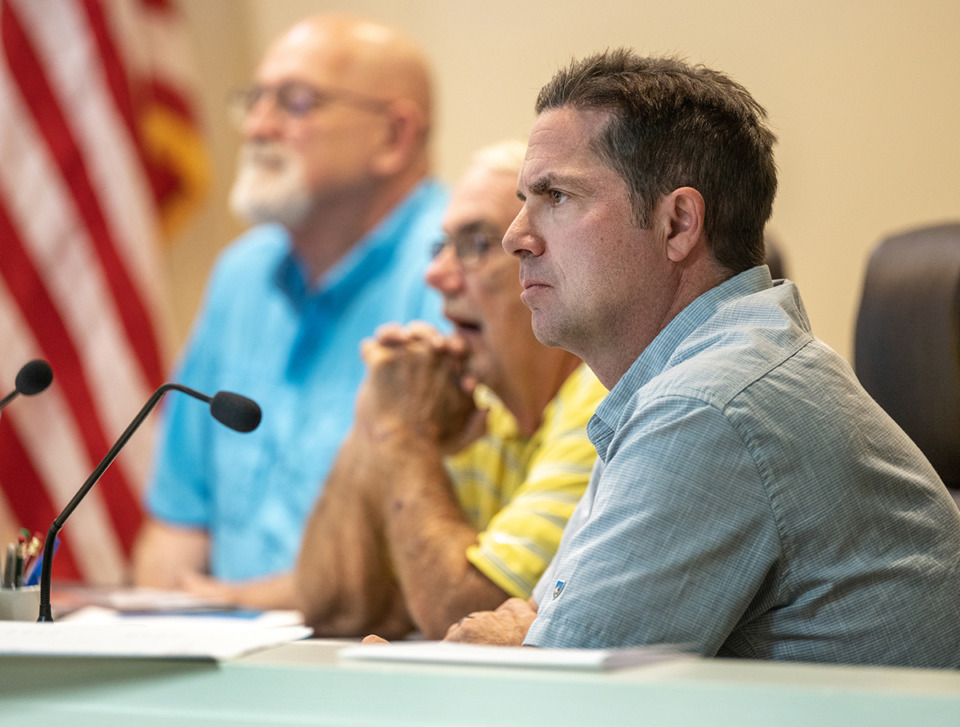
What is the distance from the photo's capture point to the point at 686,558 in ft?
2.77

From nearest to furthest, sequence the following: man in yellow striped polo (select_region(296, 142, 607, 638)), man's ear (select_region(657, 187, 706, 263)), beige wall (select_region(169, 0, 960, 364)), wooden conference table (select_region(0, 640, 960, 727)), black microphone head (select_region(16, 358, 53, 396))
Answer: wooden conference table (select_region(0, 640, 960, 727)), man's ear (select_region(657, 187, 706, 263)), black microphone head (select_region(16, 358, 53, 396)), man in yellow striped polo (select_region(296, 142, 607, 638)), beige wall (select_region(169, 0, 960, 364))

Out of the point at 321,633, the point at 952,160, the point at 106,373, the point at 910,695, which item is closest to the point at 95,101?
the point at 106,373

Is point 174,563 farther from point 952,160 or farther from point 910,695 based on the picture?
point 910,695

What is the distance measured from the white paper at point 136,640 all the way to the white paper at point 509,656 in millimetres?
94

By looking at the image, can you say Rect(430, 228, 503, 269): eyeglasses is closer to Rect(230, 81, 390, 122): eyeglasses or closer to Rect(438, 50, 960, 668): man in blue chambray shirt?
Rect(438, 50, 960, 668): man in blue chambray shirt

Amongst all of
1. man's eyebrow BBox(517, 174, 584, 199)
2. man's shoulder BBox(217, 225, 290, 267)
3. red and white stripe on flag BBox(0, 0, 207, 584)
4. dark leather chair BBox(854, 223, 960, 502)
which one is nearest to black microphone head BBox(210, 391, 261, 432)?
man's eyebrow BBox(517, 174, 584, 199)

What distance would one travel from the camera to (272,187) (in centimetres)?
282

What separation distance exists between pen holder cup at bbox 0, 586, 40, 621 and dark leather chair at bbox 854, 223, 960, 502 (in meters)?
1.12

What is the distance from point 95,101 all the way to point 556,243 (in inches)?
93.9

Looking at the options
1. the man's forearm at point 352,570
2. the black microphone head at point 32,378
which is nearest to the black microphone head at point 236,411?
the black microphone head at point 32,378

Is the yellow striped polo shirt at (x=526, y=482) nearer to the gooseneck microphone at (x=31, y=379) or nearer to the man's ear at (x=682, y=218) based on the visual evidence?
the man's ear at (x=682, y=218)

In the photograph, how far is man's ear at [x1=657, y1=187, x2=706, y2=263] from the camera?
1.08 metres

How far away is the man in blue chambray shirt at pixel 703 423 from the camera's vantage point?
85 centimetres

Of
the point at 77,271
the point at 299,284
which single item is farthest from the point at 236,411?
the point at 77,271
